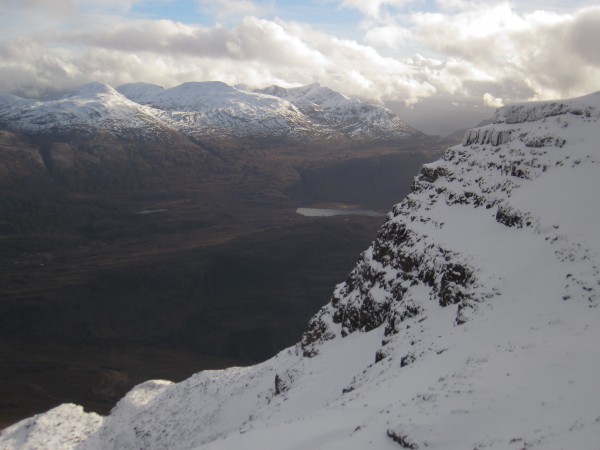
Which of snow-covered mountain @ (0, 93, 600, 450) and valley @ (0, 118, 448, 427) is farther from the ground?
snow-covered mountain @ (0, 93, 600, 450)

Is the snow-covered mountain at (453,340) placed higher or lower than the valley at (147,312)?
higher

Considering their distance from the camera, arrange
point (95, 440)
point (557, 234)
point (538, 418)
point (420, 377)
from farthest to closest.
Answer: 1. point (95, 440)
2. point (557, 234)
3. point (420, 377)
4. point (538, 418)

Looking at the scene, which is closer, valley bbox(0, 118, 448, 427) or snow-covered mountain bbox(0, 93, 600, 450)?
snow-covered mountain bbox(0, 93, 600, 450)

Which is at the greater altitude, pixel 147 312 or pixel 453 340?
pixel 453 340

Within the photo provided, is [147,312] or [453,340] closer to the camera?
[453,340]

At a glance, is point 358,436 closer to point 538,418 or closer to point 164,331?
point 538,418

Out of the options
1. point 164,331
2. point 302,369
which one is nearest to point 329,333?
point 302,369

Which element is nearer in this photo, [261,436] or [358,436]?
[358,436]

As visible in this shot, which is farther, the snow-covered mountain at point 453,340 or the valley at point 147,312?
the valley at point 147,312
